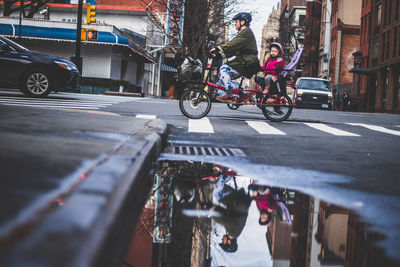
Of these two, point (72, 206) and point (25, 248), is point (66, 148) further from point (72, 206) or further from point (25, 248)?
point (25, 248)

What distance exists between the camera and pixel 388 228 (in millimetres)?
2916

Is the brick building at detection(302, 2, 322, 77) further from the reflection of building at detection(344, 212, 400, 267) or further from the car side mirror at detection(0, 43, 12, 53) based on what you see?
the reflection of building at detection(344, 212, 400, 267)

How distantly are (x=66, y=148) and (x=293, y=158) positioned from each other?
2.93 m

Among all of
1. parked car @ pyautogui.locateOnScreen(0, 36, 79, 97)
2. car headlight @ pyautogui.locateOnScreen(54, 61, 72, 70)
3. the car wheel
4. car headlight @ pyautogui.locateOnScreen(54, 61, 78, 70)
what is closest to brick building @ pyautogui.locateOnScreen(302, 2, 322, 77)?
car headlight @ pyautogui.locateOnScreen(54, 61, 78, 70)

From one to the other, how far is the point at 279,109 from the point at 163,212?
8.46 meters

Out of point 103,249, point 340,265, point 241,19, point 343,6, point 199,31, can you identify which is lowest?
point 340,265

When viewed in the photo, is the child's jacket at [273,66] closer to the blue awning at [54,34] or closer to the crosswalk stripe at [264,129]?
the crosswalk stripe at [264,129]

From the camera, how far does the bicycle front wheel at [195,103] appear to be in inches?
413

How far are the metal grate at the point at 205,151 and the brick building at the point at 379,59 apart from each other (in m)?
36.7

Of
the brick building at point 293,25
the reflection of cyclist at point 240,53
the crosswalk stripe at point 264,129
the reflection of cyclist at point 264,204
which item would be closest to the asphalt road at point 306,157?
the crosswalk stripe at point 264,129

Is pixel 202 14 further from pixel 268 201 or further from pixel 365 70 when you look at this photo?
pixel 268 201

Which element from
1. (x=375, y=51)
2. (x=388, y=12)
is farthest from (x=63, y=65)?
(x=375, y=51)

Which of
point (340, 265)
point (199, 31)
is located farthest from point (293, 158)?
point (199, 31)

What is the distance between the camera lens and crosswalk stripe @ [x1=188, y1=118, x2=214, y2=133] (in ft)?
28.6
